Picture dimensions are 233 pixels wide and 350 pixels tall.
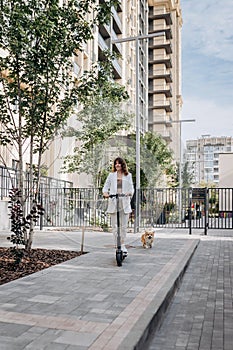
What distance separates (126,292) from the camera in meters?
5.18

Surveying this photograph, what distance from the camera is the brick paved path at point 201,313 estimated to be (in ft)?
12.8

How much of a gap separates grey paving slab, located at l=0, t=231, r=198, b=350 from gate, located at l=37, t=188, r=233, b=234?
7.40 meters

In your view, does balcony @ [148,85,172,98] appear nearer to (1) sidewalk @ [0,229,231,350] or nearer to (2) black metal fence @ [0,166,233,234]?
(2) black metal fence @ [0,166,233,234]

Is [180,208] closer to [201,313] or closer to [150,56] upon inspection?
[201,313]

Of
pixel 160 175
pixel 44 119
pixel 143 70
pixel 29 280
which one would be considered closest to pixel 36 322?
pixel 29 280

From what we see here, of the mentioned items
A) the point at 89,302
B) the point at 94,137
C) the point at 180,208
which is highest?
the point at 94,137

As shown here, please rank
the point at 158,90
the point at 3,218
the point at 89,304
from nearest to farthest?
the point at 89,304 → the point at 3,218 → the point at 158,90

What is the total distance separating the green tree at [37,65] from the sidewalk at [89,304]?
6.15ft

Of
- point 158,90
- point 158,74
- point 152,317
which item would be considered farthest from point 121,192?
point 158,74

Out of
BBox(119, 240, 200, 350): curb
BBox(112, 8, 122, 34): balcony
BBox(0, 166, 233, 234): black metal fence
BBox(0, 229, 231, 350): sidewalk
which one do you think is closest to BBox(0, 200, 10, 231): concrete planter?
BBox(0, 166, 233, 234): black metal fence

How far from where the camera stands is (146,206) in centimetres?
1608

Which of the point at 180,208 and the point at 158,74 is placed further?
the point at 158,74

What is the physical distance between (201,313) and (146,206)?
36.9ft

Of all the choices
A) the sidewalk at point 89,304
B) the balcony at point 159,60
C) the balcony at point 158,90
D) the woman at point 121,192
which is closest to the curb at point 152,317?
the sidewalk at point 89,304
